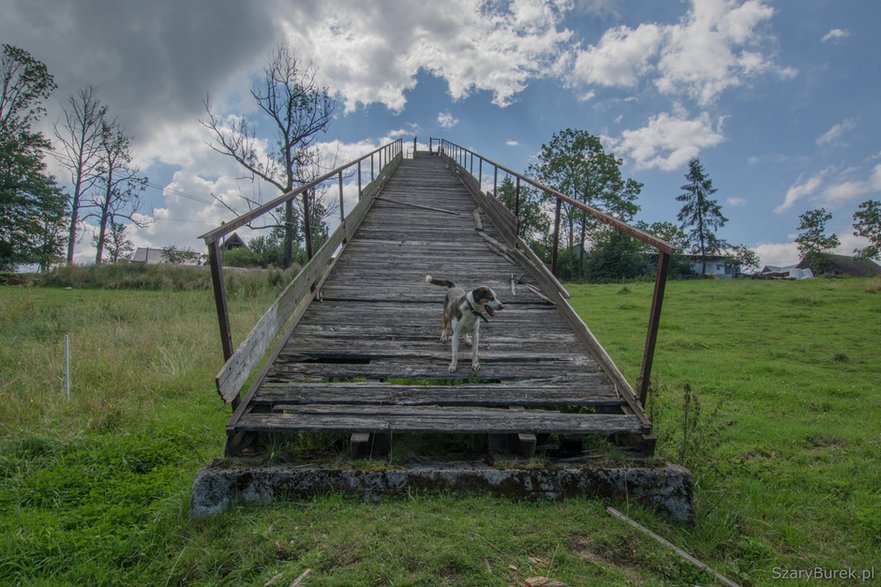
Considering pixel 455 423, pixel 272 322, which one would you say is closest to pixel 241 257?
pixel 272 322

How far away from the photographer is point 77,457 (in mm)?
3570

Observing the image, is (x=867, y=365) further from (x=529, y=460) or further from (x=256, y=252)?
(x=256, y=252)

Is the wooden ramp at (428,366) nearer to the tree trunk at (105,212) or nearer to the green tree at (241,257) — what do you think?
the tree trunk at (105,212)

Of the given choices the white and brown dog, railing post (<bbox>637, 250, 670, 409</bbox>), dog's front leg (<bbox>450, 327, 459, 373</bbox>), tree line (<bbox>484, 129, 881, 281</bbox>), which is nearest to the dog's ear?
the white and brown dog

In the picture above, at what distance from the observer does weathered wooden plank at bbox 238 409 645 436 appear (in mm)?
2986

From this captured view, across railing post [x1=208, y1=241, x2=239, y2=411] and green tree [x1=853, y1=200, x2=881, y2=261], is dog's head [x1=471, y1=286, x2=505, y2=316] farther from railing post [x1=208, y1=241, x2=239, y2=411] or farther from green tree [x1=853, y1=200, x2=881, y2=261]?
green tree [x1=853, y1=200, x2=881, y2=261]

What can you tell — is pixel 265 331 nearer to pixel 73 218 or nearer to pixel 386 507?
pixel 386 507

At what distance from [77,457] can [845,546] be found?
568 cm

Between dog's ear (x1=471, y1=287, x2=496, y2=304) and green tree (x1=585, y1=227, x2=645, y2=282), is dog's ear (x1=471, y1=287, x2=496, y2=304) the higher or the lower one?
the lower one

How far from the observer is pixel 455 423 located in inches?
121

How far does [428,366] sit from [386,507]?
1506 mm

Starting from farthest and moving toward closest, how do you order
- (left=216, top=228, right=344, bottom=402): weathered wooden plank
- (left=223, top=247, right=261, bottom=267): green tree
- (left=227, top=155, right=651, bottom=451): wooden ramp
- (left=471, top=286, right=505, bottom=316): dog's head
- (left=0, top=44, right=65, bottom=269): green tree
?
(left=223, top=247, right=261, bottom=267): green tree → (left=0, top=44, right=65, bottom=269): green tree → (left=471, top=286, right=505, bottom=316): dog's head → (left=227, top=155, right=651, bottom=451): wooden ramp → (left=216, top=228, right=344, bottom=402): weathered wooden plank

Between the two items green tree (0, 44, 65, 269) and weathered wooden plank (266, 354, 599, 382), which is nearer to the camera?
weathered wooden plank (266, 354, 599, 382)

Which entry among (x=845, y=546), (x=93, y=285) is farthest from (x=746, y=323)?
(x=93, y=285)
